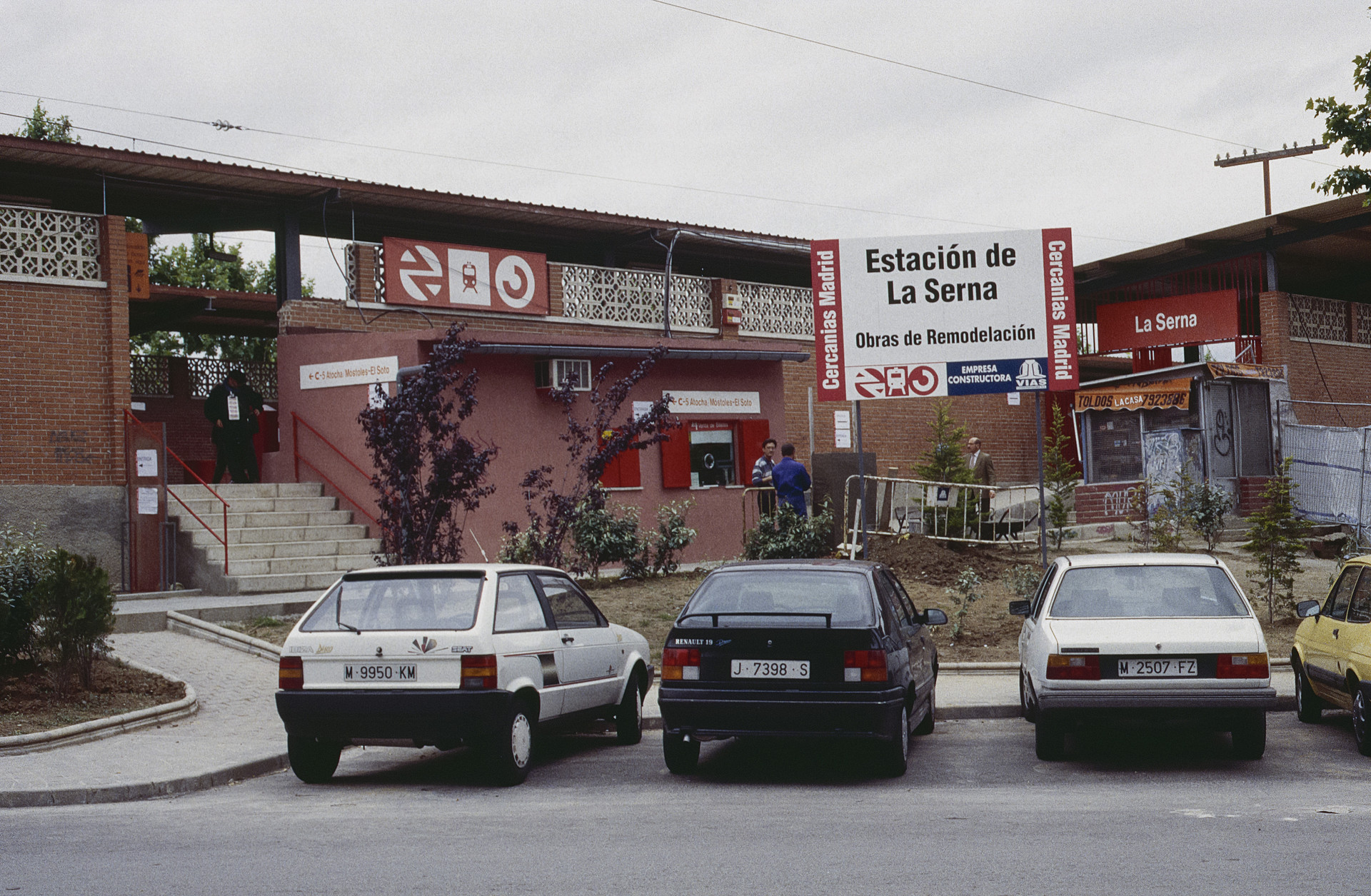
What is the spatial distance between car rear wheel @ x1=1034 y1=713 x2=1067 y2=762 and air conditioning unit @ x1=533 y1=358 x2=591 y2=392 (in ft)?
41.5

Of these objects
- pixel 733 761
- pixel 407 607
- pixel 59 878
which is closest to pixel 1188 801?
pixel 733 761

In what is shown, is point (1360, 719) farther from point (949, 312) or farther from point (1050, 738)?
point (949, 312)

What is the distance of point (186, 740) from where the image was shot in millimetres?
10453

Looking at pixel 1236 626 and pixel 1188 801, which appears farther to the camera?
pixel 1236 626

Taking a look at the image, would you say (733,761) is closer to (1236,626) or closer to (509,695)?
(509,695)

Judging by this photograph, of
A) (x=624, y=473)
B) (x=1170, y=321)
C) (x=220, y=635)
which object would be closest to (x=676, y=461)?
(x=624, y=473)

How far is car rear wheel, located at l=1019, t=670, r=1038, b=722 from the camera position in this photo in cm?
960

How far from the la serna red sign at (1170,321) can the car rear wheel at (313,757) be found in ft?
86.7

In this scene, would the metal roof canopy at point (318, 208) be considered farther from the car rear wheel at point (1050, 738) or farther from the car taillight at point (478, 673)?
the car rear wheel at point (1050, 738)

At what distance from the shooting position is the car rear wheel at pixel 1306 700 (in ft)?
35.0

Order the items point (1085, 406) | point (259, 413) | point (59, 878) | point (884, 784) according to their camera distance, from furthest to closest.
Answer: point (1085, 406) < point (259, 413) < point (884, 784) < point (59, 878)

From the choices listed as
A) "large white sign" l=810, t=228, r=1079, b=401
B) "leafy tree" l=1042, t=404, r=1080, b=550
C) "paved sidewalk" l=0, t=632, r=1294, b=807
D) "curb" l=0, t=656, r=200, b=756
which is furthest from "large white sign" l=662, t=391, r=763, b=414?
"curb" l=0, t=656, r=200, b=756

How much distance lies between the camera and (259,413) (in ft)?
76.0

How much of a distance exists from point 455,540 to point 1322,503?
16781 mm
